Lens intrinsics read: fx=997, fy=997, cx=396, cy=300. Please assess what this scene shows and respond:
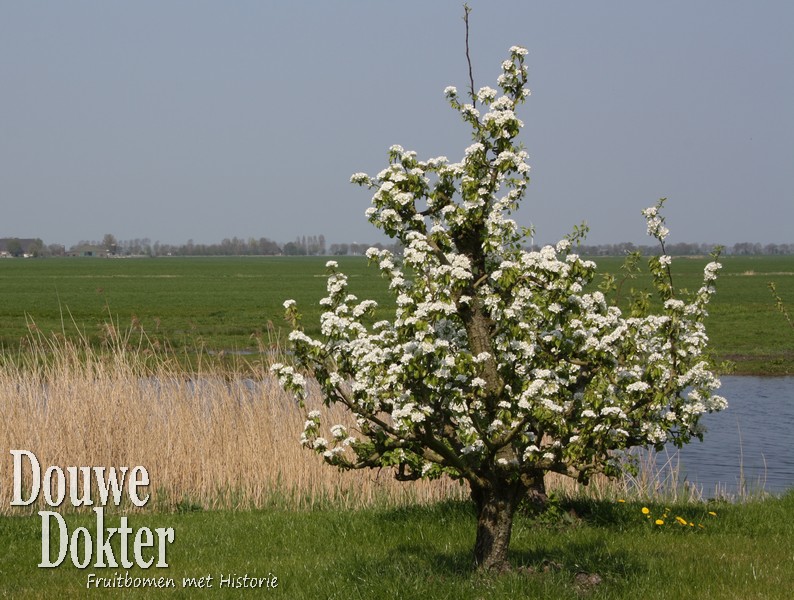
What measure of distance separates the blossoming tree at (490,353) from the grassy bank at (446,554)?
2.35 ft

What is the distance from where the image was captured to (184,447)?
575 inches

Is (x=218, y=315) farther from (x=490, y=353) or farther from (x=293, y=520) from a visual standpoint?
(x=490, y=353)

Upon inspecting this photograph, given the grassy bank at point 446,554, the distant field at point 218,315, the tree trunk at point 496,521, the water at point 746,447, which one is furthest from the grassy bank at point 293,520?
the distant field at point 218,315

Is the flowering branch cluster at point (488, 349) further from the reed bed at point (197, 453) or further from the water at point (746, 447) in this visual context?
the water at point (746, 447)

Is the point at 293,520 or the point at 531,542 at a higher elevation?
the point at 531,542

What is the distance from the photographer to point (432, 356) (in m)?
7.44

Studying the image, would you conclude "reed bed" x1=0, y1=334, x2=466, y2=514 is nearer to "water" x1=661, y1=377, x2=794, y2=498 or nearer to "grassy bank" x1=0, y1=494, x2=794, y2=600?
"grassy bank" x1=0, y1=494, x2=794, y2=600

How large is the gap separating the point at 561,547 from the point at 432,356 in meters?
3.79

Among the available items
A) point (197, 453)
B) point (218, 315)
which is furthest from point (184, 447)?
point (218, 315)

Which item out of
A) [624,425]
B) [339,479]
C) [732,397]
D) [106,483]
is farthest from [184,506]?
[732,397]

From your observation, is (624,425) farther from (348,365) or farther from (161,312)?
(161,312)

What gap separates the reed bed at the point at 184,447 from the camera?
14125 millimetres

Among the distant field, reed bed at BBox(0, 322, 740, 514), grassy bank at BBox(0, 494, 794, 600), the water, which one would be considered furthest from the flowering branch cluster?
the distant field

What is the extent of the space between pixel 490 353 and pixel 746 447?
1592 cm
